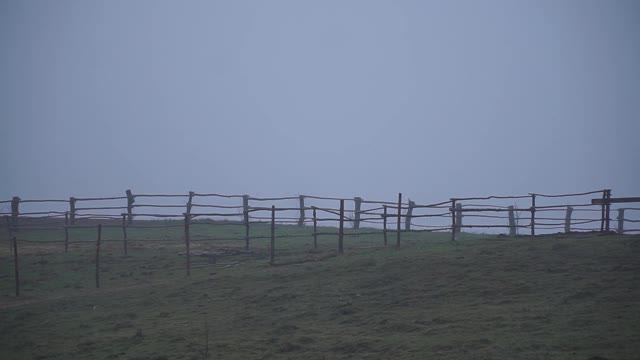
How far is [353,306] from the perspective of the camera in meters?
15.2

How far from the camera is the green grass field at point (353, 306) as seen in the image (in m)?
12.0

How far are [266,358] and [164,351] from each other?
2.59 m

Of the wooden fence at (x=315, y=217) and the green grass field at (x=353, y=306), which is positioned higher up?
the wooden fence at (x=315, y=217)

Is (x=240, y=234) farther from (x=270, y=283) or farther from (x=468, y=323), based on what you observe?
(x=468, y=323)

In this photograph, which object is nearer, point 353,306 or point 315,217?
point 353,306

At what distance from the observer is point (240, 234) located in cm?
3077

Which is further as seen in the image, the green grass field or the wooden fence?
the wooden fence

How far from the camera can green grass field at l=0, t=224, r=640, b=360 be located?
11992 millimetres

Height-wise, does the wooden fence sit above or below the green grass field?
above

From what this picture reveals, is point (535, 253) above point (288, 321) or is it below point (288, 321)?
above

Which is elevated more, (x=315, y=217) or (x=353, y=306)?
(x=315, y=217)

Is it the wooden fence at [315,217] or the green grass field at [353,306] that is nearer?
the green grass field at [353,306]

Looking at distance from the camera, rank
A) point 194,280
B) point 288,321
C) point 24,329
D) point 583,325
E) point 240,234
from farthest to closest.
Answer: point 240,234, point 194,280, point 24,329, point 288,321, point 583,325

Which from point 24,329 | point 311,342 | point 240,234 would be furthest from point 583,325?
point 240,234
